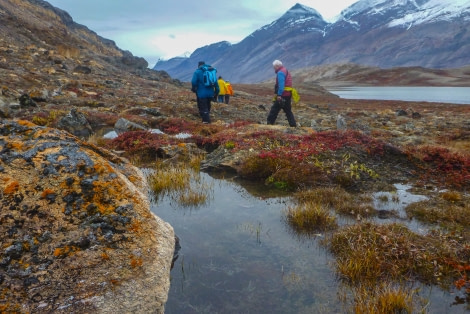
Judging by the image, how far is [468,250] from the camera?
17.0 ft

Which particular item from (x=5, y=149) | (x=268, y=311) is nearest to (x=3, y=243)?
(x=5, y=149)

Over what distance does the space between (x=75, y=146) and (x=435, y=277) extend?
533 centimetres

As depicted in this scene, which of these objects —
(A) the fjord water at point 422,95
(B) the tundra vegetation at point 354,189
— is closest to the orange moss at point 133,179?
(B) the tundra vegetation at point 354,189

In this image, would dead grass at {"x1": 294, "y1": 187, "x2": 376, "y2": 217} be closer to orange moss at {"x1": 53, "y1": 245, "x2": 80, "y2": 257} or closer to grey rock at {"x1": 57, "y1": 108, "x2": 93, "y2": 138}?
orange moss at {"x1": 53, "y1": 245, "x2": 80, "y2": 257}

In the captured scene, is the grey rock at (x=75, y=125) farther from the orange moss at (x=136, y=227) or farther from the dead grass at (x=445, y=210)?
the dead grass at (x=445, y=210)

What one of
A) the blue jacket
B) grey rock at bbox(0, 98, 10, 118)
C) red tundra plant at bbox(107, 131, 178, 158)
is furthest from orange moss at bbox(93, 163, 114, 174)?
the blue jacket

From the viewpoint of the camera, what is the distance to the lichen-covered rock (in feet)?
10.7

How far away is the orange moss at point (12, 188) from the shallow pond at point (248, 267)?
225 centimetres

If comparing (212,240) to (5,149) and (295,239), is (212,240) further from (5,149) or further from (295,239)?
(5,149)

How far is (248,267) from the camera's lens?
5055mm

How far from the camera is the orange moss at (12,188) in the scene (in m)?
3.92

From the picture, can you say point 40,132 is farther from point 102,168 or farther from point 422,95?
point 422,95

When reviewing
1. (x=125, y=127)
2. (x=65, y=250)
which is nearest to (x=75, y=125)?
(x=125, y=127)

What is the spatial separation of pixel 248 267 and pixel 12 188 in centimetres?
325
